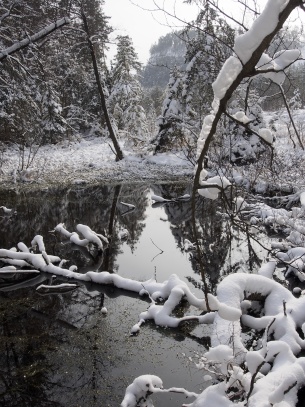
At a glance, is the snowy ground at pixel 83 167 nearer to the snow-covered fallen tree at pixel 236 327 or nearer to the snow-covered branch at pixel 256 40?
→ the snow-covered fallen tree at pixel 236 327

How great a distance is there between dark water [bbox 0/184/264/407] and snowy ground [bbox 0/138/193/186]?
15.8 feet

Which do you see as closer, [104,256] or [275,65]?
[275,65]

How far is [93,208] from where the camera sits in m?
12.8

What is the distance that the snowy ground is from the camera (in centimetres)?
1650

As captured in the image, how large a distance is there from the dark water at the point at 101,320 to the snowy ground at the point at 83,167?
15.8 ft

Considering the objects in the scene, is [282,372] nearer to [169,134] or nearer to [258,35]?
[258,35]

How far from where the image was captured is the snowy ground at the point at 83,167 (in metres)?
16.5

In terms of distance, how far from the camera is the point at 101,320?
6020 mm

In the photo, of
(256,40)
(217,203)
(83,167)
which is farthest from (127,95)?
(256,40)

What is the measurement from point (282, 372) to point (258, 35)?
11.8 feet

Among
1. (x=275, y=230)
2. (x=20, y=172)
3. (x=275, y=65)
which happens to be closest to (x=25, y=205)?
(x=20, y=172)

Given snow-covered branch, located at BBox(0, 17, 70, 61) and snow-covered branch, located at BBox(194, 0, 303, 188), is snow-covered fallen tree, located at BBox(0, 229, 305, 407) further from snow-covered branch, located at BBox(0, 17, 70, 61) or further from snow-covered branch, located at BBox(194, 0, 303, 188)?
snow-covered branch, located at BBox(0, 17, 70, 61)

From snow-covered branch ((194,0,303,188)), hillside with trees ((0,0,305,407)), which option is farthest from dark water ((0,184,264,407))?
snow-covered branch ((194,0,303,188))

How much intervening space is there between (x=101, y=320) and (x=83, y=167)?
14061 mm
